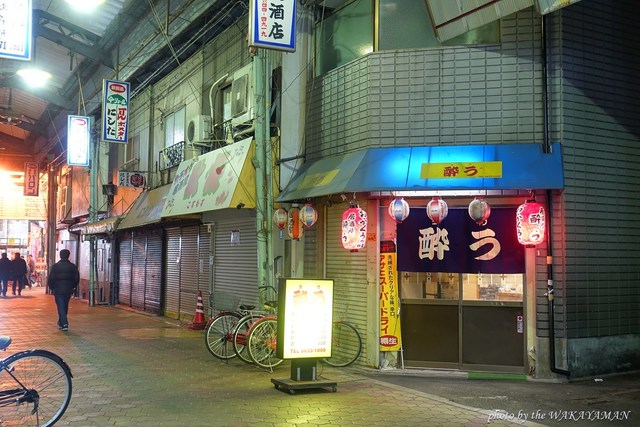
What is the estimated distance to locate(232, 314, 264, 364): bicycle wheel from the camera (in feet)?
34.7

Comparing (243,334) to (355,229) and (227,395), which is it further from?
(355,229)

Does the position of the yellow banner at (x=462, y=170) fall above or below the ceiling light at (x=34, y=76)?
below

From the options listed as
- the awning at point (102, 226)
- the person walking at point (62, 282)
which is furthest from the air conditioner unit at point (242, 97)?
the awning at point (102, 226)

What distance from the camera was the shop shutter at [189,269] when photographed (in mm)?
17531

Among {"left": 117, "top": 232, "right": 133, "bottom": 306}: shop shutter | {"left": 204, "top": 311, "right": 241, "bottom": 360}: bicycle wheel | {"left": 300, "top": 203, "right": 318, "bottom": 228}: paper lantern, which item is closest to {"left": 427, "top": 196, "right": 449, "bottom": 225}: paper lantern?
{"left": 300, "top": 203, "right": 318, "bottom": 228}: paper lantern

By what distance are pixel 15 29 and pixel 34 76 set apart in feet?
47.7

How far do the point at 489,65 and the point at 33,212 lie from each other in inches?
1500

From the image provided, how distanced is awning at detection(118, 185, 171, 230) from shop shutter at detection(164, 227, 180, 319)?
38.8 inches

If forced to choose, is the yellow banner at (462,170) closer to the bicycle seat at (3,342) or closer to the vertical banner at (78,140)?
the bicycle seat at (3,342)

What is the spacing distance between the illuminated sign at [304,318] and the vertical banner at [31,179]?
103 ft

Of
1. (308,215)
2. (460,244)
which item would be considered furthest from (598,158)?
(308,215)

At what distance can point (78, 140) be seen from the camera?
23.5 metres

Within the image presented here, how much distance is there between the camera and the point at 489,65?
9.91 m

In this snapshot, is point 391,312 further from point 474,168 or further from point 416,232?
point 474,168
